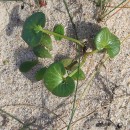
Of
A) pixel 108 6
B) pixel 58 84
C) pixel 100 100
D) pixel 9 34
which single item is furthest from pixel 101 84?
pixel 9 34

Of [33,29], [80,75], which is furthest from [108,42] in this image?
[33,29]

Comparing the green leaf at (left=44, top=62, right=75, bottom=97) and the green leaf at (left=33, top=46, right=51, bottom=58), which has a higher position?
the green leaf at (left=33, top=46, right=51, bottom=58)

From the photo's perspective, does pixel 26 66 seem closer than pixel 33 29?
No

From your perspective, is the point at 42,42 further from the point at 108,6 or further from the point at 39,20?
the point at 108,6

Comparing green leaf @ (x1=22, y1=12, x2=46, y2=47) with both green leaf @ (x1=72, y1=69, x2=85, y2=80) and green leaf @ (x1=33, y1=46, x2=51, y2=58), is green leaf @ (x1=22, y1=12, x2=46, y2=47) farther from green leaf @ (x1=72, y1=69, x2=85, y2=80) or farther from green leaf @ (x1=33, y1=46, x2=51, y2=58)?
green leaf @ (x1=72, y1=69, x2=85, y2=80)

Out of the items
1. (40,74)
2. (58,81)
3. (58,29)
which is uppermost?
(58,29)

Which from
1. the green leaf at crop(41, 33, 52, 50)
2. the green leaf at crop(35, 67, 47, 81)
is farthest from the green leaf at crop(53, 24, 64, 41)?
the green leaf at crop(35, 67, 47, 81)

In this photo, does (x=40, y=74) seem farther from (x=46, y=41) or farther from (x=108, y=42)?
(x=108, y=42)
